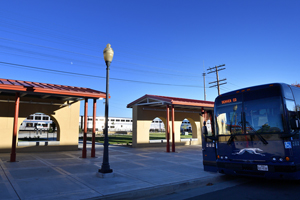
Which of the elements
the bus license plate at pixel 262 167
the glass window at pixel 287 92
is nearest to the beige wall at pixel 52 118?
the bus license plate at pixel 262 167

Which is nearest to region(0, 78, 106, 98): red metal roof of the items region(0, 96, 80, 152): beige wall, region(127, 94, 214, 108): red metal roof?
region(0, 96, 80, 152): beige wall

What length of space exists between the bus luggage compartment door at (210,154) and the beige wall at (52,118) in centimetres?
1080

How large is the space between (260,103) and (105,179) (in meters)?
5.40

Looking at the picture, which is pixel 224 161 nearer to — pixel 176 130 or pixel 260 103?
pixel 260 103

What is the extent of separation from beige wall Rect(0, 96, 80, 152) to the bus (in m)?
11.7

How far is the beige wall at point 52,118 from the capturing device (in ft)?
45.1

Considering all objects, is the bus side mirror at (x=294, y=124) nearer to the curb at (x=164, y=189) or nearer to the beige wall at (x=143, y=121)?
the curb at (x=164, y=189)

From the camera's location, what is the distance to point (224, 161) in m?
7.04

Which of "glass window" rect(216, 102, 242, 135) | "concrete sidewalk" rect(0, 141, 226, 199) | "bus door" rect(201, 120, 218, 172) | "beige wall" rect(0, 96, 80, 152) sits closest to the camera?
"concrete sidewalk" rect(0, 141, 226, 199)

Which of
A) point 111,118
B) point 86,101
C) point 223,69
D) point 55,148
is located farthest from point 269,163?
point 111,118

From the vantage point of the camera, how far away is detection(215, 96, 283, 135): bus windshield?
6145 millimetres

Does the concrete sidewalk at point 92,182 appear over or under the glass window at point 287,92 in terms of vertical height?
under

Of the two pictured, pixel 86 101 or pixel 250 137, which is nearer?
pixel 250 137

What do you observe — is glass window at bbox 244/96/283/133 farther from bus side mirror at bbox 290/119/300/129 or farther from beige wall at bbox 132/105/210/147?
beige wall at bbox 132/105/210/147
